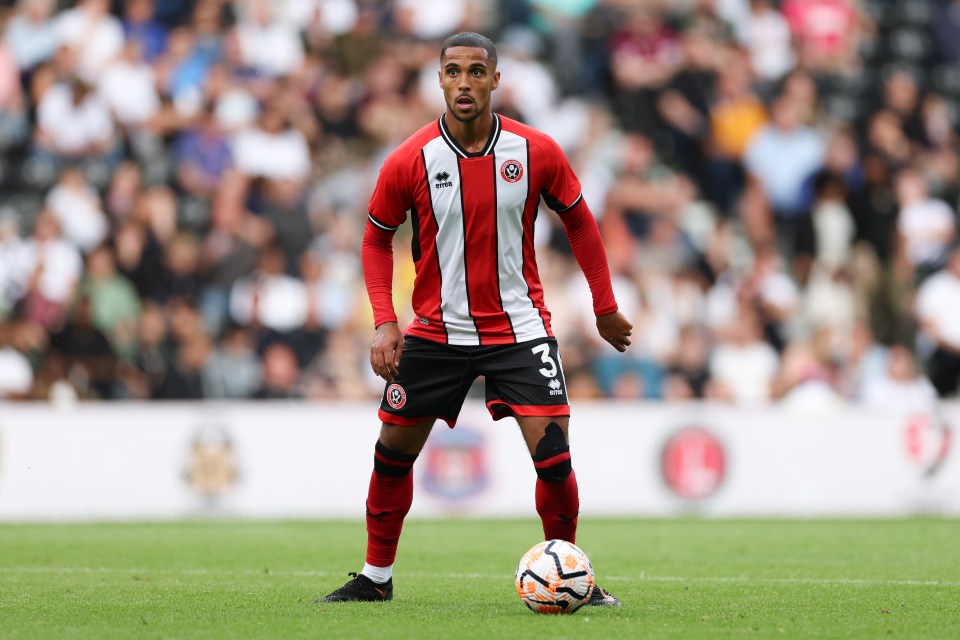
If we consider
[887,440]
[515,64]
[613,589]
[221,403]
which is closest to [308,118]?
[515,64]

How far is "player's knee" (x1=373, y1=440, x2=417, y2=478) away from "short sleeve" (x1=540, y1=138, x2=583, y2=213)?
1.38 metres

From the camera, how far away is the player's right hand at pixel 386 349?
709 centimetres

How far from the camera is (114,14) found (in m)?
18.3

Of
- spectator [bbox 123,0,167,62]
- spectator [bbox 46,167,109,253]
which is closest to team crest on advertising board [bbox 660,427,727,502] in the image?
spectator [bbox 46,167,109,253]

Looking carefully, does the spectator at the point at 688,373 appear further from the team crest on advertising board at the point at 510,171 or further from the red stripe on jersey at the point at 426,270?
the team crest on advertising board at the point at 510,171

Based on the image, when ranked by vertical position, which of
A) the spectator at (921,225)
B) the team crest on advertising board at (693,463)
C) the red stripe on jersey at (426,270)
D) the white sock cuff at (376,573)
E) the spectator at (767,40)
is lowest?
the white sock cuff at (376,573)

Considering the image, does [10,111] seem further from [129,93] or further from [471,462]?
[471,462]

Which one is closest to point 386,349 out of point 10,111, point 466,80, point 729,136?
point 466,80

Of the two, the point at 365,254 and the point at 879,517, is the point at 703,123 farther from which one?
the point at 365,254

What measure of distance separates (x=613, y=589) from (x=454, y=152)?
2580 millimetres

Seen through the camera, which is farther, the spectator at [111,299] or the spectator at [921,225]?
the spectator at [921,225]

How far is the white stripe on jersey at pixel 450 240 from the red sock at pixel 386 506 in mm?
694

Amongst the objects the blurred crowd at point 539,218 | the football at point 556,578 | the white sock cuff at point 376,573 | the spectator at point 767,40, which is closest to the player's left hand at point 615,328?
the football at point 556,578

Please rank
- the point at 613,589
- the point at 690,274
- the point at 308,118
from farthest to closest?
the point at 308,118 → the point at 690,274 → the point at 613,589
